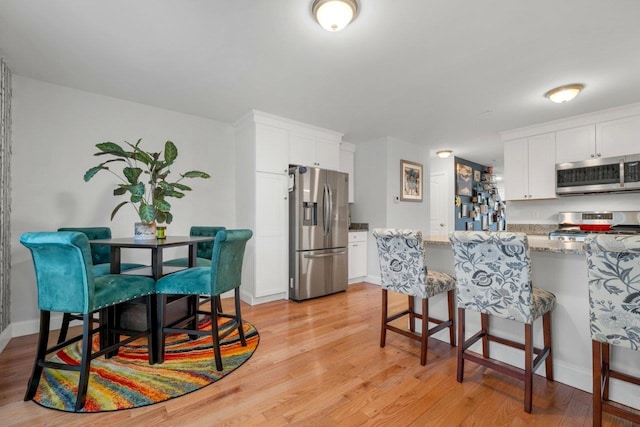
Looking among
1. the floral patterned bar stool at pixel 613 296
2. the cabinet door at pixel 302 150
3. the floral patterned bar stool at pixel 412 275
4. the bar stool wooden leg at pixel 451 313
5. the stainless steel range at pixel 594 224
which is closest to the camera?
the floral patterned bar stool at pixel 613 296

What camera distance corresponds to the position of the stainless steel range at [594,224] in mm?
3486

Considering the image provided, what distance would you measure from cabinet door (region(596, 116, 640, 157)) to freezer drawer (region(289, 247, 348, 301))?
3511mm

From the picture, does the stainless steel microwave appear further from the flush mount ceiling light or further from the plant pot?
the plant pot

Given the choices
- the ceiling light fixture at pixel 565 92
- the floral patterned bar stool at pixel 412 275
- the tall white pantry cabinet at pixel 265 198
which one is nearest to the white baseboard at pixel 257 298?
the tall white pantry cabinet at pixel 265 198

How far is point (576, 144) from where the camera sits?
3727 millimetres

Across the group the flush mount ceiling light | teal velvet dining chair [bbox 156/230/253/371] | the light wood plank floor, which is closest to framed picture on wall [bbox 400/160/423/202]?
the light wood plank floor

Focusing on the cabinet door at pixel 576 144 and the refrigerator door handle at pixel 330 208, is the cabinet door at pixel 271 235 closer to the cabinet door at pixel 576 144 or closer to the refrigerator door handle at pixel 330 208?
the refrigerator door handle at pixel 330 208

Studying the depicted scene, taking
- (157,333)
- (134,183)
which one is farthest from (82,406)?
(134,183)

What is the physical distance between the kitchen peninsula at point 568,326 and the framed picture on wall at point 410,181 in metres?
2.96

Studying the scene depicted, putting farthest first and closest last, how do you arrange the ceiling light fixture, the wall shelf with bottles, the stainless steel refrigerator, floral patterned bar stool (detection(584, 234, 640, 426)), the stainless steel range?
the wall shelf with bottles → the stainless steel refrigerator → the stainless steel range → the ceiling light fixture → floral patterned bar stool (detection(584, 234, 640, 426))

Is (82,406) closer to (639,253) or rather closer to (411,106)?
(639,253)

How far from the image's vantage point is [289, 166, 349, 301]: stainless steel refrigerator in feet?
12.2

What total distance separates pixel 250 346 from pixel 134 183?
164cm

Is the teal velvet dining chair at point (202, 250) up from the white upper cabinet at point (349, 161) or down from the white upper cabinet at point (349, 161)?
down
